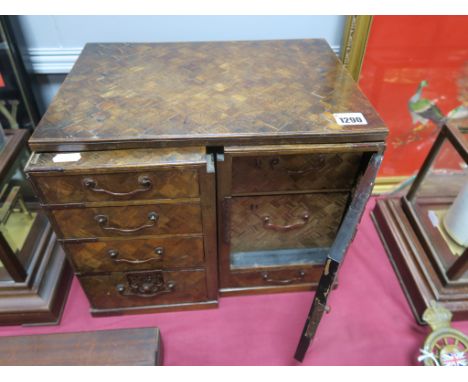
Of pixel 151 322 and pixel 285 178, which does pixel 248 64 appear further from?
pixel 151 322

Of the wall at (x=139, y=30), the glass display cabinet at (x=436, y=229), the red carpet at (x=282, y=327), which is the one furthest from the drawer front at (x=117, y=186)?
the glass display cabinet at (x=436, y=229)

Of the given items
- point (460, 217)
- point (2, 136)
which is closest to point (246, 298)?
point (460, 217)

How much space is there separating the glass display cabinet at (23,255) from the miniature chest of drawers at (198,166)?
19cm

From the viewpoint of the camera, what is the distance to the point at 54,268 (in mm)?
1327

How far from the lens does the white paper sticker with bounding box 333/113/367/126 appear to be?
3.21 ft

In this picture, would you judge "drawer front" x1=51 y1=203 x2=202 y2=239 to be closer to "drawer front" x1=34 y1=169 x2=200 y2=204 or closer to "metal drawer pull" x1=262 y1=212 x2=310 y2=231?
"drawer front" x1=34 y1=169 x2=200 y2=204

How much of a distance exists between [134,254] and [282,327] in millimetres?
595

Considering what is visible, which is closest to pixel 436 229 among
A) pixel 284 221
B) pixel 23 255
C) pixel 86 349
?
pixel 284 221

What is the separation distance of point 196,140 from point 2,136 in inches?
27.1

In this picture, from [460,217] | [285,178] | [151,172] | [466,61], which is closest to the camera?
[151,172]

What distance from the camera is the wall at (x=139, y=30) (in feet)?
4.47

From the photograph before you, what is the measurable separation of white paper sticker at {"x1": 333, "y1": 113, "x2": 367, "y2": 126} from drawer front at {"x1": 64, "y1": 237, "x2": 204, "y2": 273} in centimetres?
54

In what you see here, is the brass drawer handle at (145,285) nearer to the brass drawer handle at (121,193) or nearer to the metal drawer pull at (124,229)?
the metal drawer pull at (124,229)

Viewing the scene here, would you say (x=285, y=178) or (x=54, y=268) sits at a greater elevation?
(x=285, y=178)
